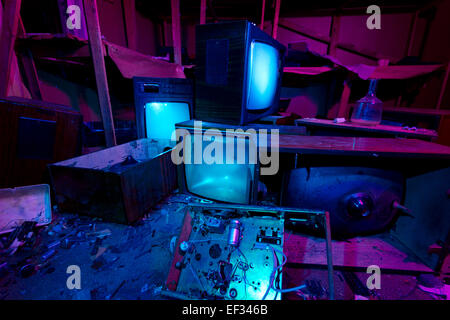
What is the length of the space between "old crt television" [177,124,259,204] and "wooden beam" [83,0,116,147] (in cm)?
100

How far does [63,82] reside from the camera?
2.43 metres

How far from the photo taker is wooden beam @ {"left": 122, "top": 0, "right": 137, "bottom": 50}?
276cm

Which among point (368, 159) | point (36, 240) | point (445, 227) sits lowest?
point (36, 240)

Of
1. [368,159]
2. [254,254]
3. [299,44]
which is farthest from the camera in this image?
[299,44]

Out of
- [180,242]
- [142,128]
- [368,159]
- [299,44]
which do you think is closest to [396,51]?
[299,44]

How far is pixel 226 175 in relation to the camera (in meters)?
1.33

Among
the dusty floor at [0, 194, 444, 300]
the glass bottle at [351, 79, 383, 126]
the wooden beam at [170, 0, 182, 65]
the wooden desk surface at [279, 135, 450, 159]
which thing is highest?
the wooden beam at [170, 0, 182, 65]

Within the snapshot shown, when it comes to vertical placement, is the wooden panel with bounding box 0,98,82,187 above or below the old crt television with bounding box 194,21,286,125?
below

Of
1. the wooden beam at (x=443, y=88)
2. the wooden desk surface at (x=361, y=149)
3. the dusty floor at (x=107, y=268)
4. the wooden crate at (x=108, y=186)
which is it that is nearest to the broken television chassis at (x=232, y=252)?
the dusty floor at (x=107, y=268)

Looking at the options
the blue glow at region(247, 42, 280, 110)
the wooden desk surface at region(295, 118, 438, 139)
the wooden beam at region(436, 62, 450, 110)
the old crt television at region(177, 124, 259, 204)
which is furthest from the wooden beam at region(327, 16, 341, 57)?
the old crt television at region(177, 124, 259, 204)

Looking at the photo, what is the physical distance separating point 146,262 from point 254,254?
1.90 feet

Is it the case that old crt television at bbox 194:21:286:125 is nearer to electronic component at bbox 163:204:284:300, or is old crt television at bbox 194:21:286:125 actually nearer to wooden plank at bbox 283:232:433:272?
electronic component at bbox 163:204:284:300

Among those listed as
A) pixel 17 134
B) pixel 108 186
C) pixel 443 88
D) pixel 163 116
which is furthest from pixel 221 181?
pixel 443 88

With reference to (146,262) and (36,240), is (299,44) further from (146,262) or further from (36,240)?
(36,240)
